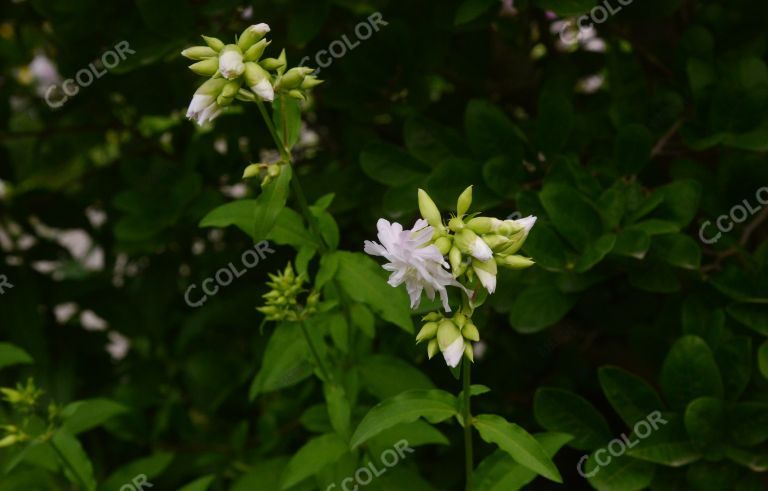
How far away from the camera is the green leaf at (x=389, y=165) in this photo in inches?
76.7

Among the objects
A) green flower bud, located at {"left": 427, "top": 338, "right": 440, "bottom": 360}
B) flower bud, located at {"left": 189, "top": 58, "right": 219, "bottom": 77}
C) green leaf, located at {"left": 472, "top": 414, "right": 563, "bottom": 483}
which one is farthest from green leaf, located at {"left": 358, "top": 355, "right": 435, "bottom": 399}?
flower bud, located at {"left": 189, "top": 58, "right": 219, "bottom": 77}

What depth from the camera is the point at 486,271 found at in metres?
1.23

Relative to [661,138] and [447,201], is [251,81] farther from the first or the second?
Result: [661,138]

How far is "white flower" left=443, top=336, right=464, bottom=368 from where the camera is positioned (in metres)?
1.26

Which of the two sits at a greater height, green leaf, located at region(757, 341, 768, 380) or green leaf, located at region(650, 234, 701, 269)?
green leaf, located at region(650, 234, 701, 269)

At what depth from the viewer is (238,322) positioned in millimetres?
2357

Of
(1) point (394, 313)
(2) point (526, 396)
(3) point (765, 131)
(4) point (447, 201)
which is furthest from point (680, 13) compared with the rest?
(1) point (394, 313)

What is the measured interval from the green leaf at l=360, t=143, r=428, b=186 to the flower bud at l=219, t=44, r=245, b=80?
0.66m

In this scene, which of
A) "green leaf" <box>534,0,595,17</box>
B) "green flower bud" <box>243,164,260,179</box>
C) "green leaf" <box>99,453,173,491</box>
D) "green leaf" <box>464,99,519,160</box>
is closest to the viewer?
"green flower bud" <box>243,164,260,179</box>

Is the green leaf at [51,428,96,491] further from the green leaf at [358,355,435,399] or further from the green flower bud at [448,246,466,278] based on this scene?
the green flower bud at [448,246,466,278]

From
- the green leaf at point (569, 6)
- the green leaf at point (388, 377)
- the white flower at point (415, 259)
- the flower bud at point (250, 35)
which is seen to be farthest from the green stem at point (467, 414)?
the green leaf at point (569, 6)

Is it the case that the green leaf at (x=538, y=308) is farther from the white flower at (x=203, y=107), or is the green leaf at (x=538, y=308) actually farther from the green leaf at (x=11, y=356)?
the green leaf at (x=11, y=356)

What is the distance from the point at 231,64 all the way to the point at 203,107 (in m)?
0.09

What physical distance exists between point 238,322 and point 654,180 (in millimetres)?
1162
